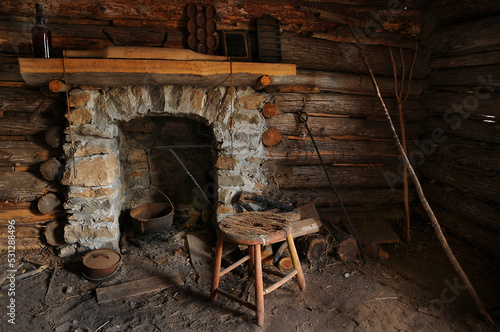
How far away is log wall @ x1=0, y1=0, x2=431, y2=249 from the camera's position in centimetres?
322

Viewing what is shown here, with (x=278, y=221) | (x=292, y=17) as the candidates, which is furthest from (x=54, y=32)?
(x=278, y=221)

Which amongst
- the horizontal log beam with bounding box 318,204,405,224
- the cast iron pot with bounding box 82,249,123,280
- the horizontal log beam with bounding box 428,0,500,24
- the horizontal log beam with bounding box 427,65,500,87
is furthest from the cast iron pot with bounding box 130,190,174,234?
the horizontal log beam with bounding box 428,0,500,24

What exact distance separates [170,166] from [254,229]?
87.9 inches

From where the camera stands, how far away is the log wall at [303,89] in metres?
3.22

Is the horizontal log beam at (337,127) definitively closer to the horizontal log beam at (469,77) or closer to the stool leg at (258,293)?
the horizontal log beam at (469,77)

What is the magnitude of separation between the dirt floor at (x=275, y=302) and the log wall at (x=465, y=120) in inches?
25.3

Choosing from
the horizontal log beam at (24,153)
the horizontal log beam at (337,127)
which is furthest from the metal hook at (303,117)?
the horizontal log beam at (24,153)

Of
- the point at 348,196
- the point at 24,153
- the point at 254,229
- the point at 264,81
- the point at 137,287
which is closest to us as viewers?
the point at 254,229

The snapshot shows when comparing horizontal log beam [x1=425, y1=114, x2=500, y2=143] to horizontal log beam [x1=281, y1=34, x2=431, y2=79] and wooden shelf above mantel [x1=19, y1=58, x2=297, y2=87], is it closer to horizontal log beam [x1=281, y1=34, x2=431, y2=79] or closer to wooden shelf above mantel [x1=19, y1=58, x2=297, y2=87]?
horizontal log beam [x1=281, y1=34, x2=431, y2=79]

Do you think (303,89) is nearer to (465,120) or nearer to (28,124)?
(465,120)

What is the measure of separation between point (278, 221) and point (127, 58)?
2.06 meters

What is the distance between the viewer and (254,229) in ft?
8.88

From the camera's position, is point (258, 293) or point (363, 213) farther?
point (363, 213)

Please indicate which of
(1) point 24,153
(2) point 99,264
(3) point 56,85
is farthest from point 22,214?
(3) point 56,85
